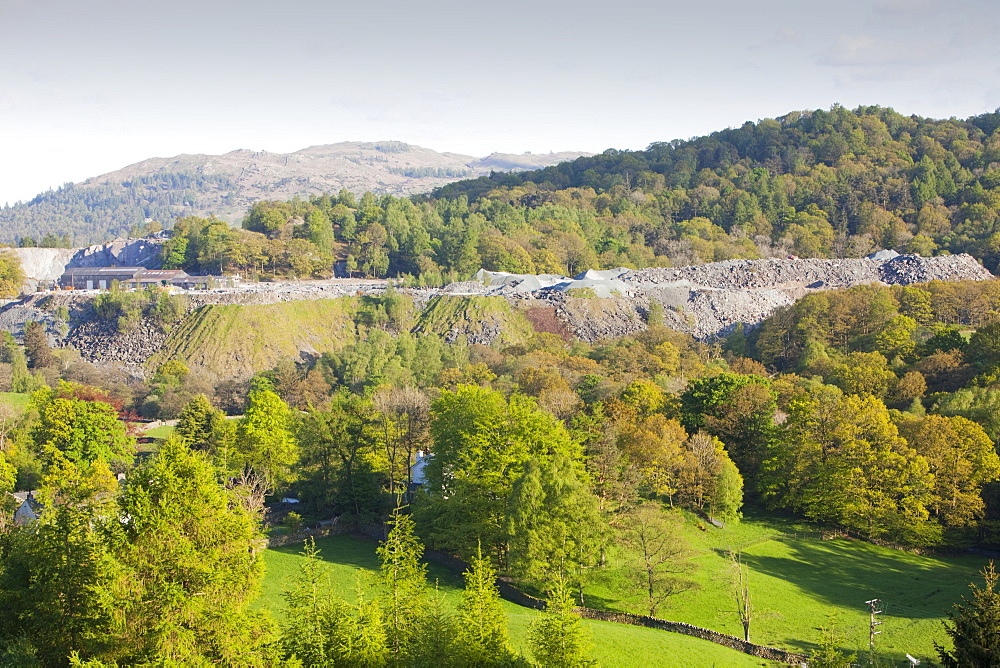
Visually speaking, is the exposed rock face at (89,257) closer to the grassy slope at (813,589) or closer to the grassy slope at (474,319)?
the grassy slope at (474,319)

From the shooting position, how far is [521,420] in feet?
111

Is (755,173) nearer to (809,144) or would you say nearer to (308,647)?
(809,144)

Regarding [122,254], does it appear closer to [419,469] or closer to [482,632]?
[419,469]

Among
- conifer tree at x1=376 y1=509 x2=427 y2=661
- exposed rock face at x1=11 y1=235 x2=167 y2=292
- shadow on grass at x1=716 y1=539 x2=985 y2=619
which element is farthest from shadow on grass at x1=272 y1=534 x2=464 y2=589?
exposed rock face at x1=11 y1=235 x2=167 y2=292

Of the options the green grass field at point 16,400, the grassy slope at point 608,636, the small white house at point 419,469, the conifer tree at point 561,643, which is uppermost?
the conifer tree at point 561,643

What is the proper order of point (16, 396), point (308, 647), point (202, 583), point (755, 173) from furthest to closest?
point (755, 173) < point (16, 396) < point (308, 647) < point (202, 583)

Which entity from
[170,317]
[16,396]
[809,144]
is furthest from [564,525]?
[809,144]

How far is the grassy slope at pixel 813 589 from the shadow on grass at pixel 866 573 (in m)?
0.04

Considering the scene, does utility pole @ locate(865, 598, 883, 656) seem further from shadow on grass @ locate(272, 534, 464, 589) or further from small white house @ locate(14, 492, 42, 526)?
small white house @ locate(14, 492, 42, 526)

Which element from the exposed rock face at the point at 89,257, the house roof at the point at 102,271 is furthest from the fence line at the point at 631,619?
the exposed rock face at the point at 89,257

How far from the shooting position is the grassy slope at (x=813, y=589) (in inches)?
1082

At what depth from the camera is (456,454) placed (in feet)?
116

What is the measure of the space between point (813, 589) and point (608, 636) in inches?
456

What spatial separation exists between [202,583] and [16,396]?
173ft
